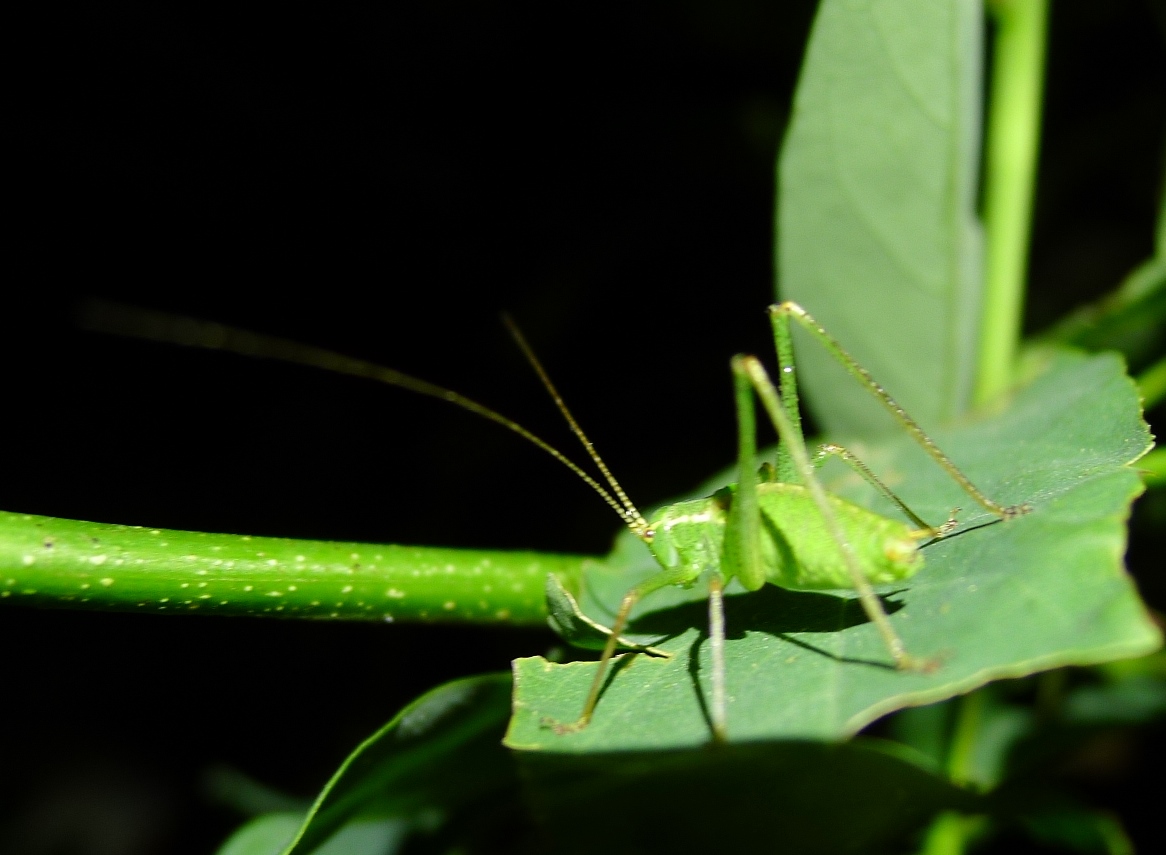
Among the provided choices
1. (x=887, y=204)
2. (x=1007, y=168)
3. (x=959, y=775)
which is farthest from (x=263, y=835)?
(x=1007, y=168)

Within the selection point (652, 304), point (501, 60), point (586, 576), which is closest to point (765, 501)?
point (586, 576)

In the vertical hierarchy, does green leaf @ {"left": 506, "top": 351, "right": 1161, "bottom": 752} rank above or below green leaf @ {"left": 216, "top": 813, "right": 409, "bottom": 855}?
above

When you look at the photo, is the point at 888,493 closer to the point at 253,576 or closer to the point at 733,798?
the point at 733,798

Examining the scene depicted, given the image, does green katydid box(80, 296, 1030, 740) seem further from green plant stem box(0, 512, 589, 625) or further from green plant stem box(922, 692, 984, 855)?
green plant stem box(922, 692, 984, 855)

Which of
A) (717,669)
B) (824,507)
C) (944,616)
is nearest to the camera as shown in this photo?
(944,616)

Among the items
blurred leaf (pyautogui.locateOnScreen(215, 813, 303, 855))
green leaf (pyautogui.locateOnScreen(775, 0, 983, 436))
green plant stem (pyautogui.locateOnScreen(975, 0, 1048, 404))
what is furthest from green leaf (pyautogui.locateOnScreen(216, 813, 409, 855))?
green plant stem (pyautogui.locateOnScreen(975, 0, 1048, 404))

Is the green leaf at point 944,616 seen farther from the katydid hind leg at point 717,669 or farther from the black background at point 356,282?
the black background at point 356,282
